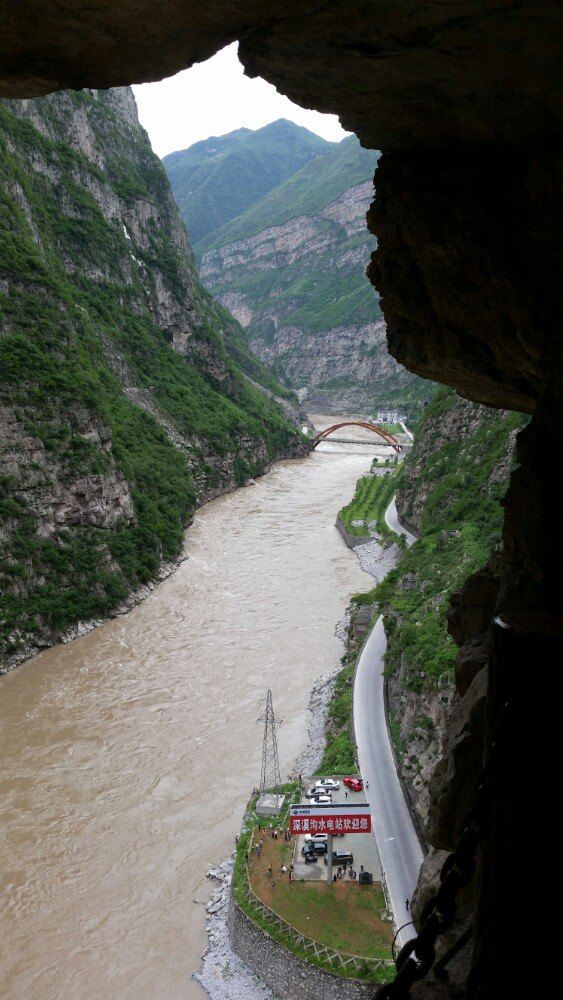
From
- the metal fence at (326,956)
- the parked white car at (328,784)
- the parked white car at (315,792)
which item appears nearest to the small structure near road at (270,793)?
the parked white car at (315,792)

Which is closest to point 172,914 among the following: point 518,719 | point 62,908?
point 62,908

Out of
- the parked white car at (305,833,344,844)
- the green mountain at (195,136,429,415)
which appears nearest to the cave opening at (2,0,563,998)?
the parked white car at (305,833,344,844)

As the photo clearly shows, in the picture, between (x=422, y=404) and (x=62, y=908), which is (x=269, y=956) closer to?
(x=62, y=908)

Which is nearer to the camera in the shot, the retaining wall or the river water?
the retaining wall

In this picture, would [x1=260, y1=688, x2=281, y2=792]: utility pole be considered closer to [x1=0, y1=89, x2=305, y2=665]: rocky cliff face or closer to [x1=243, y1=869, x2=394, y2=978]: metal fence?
[x1=243, y1=869, x2=394, y2=978]: metal fence

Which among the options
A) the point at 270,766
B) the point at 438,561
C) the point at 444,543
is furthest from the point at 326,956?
the point at 444,543

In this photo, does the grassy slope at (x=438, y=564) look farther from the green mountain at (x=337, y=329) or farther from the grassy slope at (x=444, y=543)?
the green mountain at (x=337, y=329)
